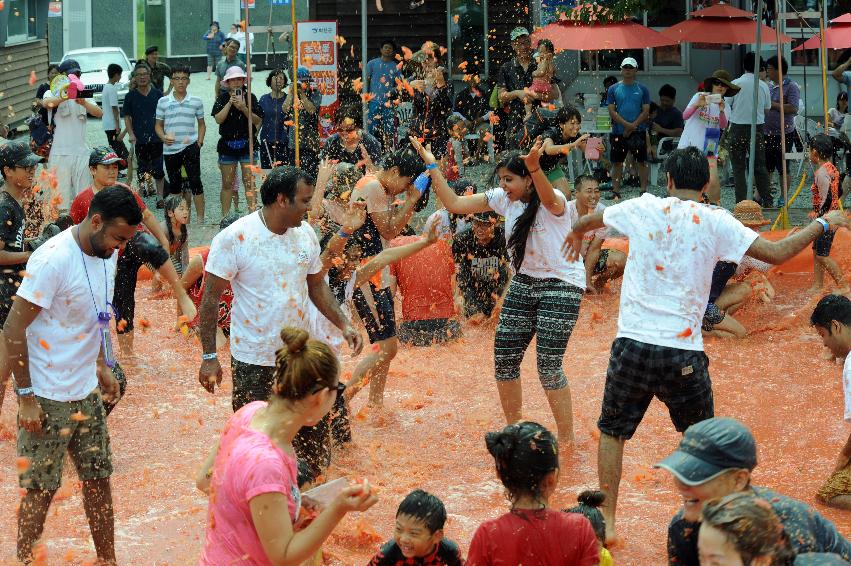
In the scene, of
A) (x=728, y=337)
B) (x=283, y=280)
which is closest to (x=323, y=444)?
(x=283, y=280)

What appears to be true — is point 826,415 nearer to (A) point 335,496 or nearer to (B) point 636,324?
(B) point 636,324

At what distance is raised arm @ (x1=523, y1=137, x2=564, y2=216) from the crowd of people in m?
0.02

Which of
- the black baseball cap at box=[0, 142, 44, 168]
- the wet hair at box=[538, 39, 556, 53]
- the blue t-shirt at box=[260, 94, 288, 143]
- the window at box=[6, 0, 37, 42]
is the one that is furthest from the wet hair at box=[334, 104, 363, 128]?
the window at box=[6, 0, 37, 42]

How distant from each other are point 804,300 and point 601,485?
572 cm

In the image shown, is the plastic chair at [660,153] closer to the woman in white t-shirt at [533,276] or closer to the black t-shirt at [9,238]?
the woman in white t-shirt at [533,276]

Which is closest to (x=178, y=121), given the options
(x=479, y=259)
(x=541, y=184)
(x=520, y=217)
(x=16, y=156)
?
(x=479, y=259)

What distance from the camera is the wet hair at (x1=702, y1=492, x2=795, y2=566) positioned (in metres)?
3.05

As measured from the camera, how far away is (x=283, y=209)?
5.58m

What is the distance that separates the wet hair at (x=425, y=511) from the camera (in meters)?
4.46

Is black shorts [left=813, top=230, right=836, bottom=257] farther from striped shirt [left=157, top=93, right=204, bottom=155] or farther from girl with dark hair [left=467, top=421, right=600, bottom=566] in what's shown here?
striped shirt [left=157, top=93, right=204, bottom=155]

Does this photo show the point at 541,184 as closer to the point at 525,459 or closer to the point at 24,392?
the point at 525,459

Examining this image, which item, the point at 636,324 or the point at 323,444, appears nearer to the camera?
the point at 636,324

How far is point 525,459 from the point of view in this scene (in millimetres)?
3990

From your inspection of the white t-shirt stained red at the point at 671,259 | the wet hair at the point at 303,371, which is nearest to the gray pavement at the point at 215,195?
the white t-shirt stained red at the point at 671,259
